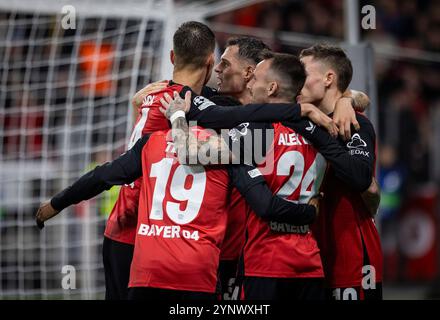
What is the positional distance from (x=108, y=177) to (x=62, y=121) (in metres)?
5.54

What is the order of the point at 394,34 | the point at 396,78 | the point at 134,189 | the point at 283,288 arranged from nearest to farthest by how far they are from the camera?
the point at 283,288, the point at 134,189, the point at 396,78, the point at 394,34

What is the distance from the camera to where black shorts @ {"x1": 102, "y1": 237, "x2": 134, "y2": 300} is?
4.65 meters

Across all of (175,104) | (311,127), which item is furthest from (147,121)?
(311,127)

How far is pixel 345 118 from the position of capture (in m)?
4.40

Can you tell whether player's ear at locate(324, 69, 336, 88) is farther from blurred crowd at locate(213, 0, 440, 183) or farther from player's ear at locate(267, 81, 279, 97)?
blurred crowd at locate(213, 0, 440, 183)

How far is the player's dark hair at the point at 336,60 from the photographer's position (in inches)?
181

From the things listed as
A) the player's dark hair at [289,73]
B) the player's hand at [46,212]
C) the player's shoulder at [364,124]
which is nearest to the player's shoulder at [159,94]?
the player's dark hair at [289,73]

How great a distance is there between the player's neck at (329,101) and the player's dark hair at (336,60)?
4 cm

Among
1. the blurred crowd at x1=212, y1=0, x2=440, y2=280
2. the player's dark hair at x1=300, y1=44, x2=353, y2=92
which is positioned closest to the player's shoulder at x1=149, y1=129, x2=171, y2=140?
the player's dark hair at x1=300, y1=44, x2=353, y2=92

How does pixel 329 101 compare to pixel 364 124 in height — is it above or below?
above

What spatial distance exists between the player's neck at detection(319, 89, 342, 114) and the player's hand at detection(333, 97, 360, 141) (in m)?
0.07

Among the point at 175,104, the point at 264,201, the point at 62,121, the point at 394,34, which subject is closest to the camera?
the point at 264,201

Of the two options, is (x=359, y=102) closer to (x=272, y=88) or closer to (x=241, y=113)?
(x=272, y=88)

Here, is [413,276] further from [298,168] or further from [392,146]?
[298,168]
